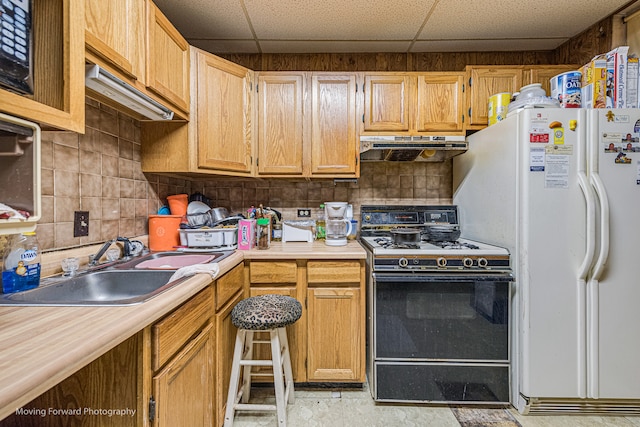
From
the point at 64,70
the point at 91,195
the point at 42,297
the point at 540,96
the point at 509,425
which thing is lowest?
the point at 509,425

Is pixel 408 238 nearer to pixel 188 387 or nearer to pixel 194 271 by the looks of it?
pixel 194 271

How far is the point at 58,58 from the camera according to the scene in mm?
813

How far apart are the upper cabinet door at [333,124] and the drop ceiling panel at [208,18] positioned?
0.61m

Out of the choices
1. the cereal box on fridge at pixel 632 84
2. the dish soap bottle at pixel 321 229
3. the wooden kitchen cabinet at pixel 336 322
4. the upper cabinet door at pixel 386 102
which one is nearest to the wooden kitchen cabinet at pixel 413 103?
the upper cabinet door at pixel 386 102

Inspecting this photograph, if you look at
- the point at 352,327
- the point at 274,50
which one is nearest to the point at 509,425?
the point at 352,327

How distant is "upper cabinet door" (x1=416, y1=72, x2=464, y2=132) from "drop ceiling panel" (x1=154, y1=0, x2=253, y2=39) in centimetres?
131

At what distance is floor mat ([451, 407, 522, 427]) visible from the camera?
1.57 m

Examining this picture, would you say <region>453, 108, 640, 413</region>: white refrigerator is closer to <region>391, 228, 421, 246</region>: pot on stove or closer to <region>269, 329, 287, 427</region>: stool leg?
<region>391, 228, 421, 246</region>: pot on stove

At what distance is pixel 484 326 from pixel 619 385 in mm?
744

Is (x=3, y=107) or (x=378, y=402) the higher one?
(x=3, y=107)

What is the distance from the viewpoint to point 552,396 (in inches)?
63.4

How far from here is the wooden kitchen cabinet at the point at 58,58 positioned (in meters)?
0.79

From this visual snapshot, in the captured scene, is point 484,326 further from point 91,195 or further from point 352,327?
point 91,195

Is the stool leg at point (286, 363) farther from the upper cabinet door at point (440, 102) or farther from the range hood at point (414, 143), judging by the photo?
the upper cabinet door at point (440, 102)
